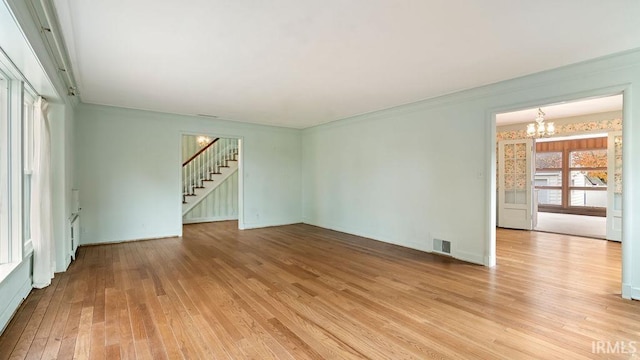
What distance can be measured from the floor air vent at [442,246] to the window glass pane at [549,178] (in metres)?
8.39

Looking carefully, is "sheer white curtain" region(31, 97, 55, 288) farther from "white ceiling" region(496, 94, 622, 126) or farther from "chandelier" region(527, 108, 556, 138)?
"chandelier" region(527, 108, 556, 138)

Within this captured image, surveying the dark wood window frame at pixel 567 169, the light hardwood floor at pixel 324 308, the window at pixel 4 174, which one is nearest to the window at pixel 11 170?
the window at pixel 4 174

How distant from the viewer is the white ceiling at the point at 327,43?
2.29 metres

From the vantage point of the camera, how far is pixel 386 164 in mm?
5812

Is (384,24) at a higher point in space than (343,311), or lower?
higher

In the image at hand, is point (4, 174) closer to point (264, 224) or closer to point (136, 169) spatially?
point (136, 169)

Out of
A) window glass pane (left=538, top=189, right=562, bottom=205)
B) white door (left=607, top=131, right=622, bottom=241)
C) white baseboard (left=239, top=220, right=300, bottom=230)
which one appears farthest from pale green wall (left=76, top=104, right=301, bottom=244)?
window glass pane (left=538, top=189, right=562, bottom=205)

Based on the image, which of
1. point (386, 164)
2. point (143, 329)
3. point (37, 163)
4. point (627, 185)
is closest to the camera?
point (143, 329)

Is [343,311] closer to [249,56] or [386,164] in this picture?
[249,56]

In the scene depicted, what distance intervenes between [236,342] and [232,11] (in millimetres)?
2582

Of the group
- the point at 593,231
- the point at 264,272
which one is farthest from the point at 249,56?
the point at 593,231

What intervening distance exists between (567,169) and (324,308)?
1112 centimetres

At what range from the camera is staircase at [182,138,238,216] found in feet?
27.2

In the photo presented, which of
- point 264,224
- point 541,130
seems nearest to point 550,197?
point 541,130
